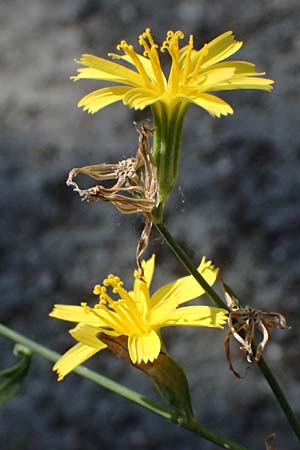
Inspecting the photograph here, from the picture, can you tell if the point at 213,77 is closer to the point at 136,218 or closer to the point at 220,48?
the point at 220,48

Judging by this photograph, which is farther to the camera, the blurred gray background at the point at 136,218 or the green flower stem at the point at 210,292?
the blurred gray background at the point at 136,218

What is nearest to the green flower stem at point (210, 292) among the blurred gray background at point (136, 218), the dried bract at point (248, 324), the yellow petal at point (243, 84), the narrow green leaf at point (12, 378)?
the dried bract at point (248, 324)

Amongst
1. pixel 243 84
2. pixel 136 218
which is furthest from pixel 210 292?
pixel 136 218

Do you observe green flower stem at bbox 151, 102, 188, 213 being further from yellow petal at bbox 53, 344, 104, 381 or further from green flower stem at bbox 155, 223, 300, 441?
yellow petal at bbox 53, 344, 104, 381

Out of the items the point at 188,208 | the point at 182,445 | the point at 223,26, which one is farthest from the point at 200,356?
the point at 223,26

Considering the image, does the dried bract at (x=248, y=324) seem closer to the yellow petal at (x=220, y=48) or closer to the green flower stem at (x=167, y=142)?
the green flower stem at (x=167, y=142)

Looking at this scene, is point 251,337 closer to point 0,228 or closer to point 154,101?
point 154,101
